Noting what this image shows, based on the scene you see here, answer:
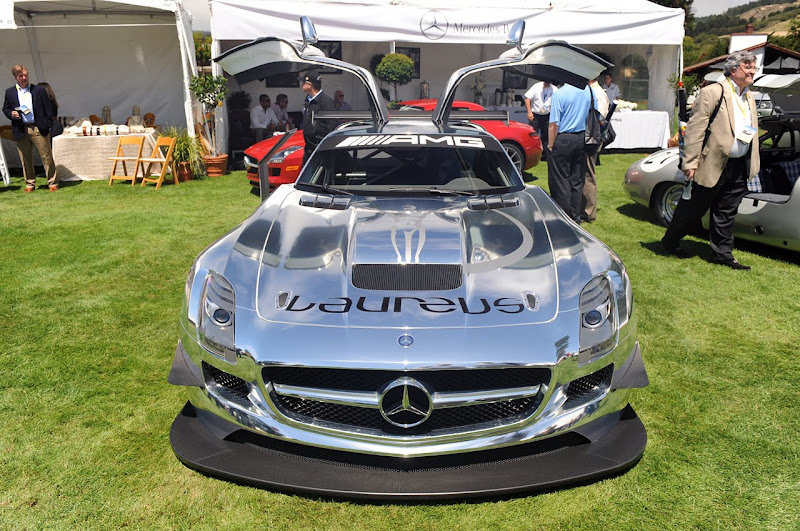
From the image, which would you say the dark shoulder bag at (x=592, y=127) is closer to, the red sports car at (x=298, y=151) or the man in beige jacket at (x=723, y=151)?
the man in beige jacket at (x=723, y=151)

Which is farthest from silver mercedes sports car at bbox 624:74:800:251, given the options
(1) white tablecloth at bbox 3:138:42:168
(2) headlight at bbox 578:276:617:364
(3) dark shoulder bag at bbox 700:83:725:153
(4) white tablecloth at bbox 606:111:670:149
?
(1) white tablecloth at bbox 3:138:42:168

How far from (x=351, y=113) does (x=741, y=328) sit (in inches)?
130

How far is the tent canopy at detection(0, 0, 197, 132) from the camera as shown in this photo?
1126cm

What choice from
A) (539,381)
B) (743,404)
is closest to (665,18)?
(743,404)

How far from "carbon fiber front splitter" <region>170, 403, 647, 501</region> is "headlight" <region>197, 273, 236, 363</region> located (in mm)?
336

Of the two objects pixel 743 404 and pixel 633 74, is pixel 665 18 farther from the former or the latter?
pixel 743 404

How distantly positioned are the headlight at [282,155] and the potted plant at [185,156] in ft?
7.90

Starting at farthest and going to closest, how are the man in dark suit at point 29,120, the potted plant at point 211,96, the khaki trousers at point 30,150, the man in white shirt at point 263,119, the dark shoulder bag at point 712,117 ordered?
the man in white shirt at point 263,119 < the potted plant at point 211,96 < the khaki trousers at point 30,150 < the man in dark suit at point 29,120 < the dark shoulder bag at point 712,117

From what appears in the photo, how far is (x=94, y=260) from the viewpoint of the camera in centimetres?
558

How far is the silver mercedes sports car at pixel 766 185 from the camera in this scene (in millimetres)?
5260

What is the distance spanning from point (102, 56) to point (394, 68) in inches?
231

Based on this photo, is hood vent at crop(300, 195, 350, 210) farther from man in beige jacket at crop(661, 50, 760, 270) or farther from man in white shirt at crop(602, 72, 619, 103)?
man in white shirt at crop(602, 72, 619, 103)

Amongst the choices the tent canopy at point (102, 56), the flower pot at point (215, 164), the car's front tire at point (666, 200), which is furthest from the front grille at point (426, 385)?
the tent canopy at point (102, 56)

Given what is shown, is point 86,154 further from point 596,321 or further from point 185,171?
point 596,321
